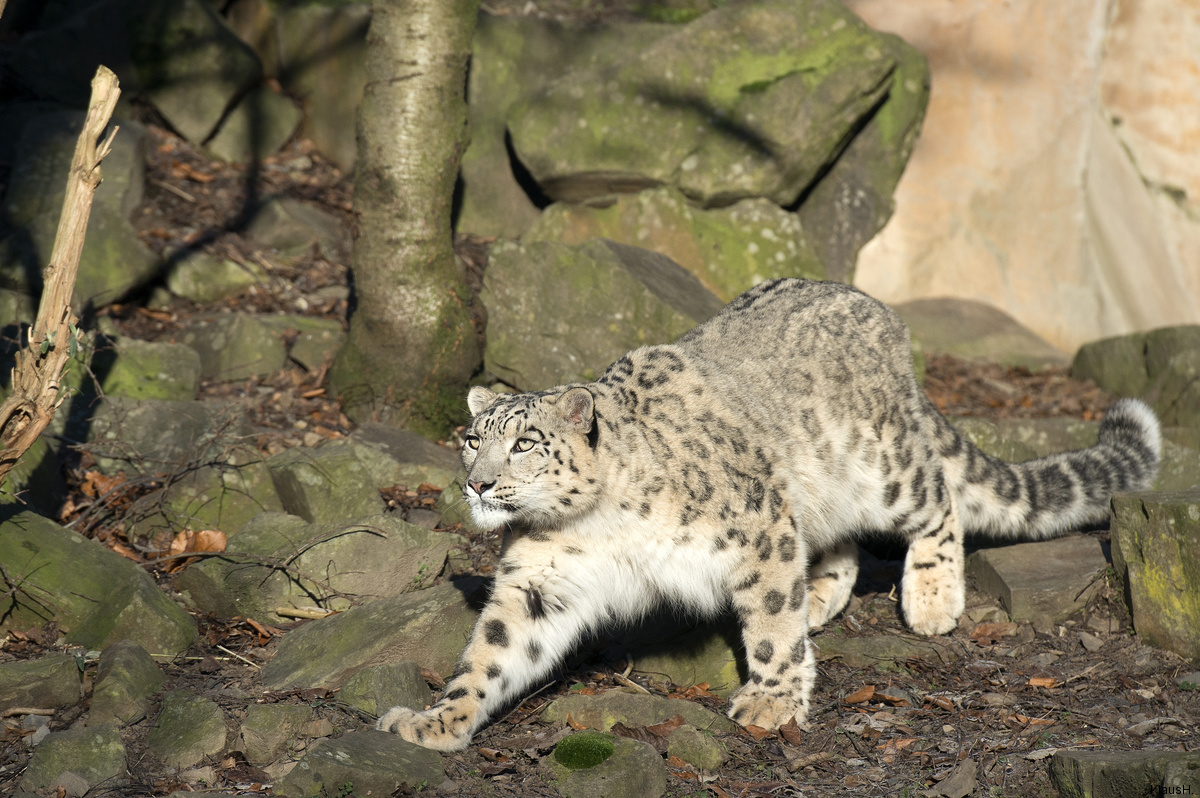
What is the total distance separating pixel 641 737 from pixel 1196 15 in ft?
41.7

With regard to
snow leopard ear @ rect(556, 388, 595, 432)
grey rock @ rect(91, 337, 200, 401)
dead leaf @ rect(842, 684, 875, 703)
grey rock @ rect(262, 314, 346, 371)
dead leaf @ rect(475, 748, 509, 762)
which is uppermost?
snow leopard ear @ rect(556, 388, 595, 432)

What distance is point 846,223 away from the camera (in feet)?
38.6

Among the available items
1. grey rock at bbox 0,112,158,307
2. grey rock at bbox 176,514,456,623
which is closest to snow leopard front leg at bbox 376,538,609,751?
grey rock at bbox 176,514,456,623

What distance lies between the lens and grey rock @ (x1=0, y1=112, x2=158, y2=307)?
825 cm

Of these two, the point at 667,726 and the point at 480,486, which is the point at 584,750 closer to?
the point at 667,726

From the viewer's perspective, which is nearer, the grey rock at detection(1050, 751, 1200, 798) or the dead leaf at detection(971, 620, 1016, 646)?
the grey rock at detection(1050, 751, 1200, 798)

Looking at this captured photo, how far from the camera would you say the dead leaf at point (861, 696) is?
513cm

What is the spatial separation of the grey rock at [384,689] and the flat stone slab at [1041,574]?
335 centimetres

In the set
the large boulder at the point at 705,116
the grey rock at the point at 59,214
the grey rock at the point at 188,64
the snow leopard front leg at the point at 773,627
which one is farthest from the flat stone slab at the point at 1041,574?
the grey rock at the point at 188,64

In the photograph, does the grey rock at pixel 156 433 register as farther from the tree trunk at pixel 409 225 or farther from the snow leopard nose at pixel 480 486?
the snow leopard nose at pixel 480 486

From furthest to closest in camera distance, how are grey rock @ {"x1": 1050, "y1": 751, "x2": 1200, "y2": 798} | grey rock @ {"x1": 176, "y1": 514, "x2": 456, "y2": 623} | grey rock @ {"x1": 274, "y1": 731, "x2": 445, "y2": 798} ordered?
grey rock @ {"x1": 176, "y1": 514, "x2": 456, "y2": 623} → grey rock @ {"x1": 274, "y1": 731, "x2": 445, "y2": 798} → grey rock @ {"x1": 1050, "y1": 751, "x2": 1200, "y2": 798}

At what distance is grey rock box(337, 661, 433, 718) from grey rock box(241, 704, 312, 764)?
0.93 ft

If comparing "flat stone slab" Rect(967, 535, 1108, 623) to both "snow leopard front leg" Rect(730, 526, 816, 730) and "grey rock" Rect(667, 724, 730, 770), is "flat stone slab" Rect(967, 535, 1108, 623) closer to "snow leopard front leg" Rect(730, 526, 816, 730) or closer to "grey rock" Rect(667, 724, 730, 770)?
"snow leopard front leg" Rect(730, 526, 816, 730)

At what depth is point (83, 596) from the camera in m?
5.11
